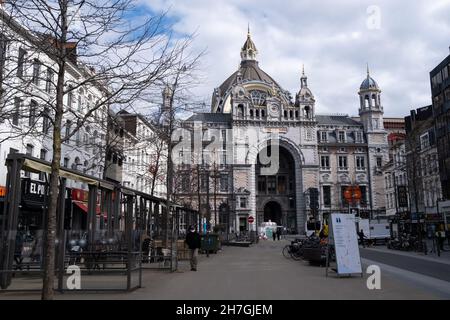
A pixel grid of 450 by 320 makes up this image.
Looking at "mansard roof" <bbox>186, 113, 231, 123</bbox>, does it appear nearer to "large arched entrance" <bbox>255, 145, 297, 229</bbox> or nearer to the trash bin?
"large arched entrance" <bbox>255, 145, 297, 229</bbox>

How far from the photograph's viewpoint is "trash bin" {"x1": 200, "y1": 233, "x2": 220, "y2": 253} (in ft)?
102

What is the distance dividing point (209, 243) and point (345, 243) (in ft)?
52.8

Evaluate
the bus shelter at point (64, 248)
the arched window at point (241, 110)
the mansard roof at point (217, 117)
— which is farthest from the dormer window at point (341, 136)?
the bus shelter at point (64, 248)

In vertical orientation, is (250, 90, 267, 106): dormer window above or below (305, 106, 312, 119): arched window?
above

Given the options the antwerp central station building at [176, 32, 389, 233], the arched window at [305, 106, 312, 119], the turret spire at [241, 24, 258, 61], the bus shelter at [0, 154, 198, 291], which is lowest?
the bus shelter at [0, 154, 198, 291]

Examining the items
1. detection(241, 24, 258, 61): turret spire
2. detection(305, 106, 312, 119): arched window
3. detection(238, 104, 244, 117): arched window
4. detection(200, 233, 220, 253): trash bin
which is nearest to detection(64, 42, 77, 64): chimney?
detection(200, 233, 220, 253): trash bin

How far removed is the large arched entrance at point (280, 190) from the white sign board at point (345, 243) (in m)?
81.0

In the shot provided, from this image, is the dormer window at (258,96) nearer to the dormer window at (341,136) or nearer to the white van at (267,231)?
the dormer window at (341,136)

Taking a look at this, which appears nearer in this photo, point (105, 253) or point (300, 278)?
point (105, 253)

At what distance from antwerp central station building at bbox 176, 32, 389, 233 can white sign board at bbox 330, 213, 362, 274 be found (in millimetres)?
74101
